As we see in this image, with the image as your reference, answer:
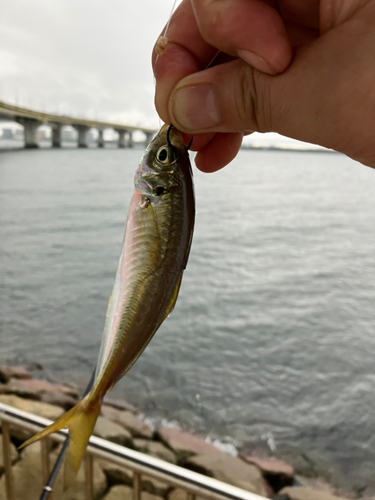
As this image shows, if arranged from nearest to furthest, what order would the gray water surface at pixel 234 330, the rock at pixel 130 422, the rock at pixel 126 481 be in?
the rock at pixel 126 481, the rock at pixel 130 422, the gray water surface at pixel 234 330

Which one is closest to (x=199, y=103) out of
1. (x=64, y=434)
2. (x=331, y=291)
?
(x=64, y=434)

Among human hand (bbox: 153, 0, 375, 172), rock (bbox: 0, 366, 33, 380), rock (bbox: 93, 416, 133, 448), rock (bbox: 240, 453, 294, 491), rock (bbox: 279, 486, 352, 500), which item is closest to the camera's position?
human hand (bbox: 153, 0, 375, 172)

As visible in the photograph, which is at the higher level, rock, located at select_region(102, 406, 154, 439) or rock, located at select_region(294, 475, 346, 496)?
rock, located at select_region(102, 406, 154, 439)

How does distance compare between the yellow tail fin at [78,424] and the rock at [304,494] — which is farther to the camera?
the rock at [304,494]

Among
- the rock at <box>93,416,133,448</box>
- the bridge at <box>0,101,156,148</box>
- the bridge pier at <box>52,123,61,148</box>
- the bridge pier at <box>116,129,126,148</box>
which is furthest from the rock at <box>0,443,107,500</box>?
the bridge pier at <box>52,123,61,148</box>

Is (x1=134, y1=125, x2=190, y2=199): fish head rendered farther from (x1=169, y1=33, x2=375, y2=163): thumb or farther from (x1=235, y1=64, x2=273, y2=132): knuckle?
(x1=235, y1=64, x2=273, y2=132): knuckle

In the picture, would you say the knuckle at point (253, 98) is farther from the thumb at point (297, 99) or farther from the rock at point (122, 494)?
the rock at point (122, 494)

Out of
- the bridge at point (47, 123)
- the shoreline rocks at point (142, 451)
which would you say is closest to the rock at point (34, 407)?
the shoreline rocks at point (142, 451)

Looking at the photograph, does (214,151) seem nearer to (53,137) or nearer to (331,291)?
(331,291)
